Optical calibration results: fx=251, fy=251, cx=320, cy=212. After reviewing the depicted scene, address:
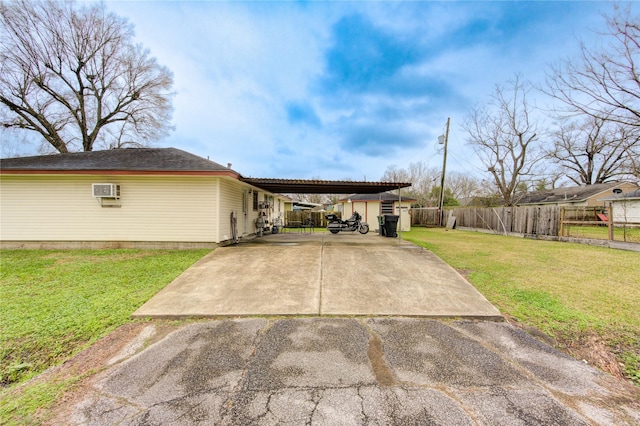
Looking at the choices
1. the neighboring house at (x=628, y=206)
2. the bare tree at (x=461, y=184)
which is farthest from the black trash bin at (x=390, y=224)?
the bare tree at (x=461, y=184)

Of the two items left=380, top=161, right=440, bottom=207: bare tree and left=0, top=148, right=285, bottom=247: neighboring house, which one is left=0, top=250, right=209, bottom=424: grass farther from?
left=380, top=161, right=440, bottom=207: bare tree

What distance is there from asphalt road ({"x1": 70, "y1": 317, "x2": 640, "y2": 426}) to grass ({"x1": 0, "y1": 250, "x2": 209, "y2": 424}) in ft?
1.85

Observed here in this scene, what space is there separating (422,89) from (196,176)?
557 inches

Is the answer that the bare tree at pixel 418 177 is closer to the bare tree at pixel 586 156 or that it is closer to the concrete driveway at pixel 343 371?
the bare tree at pixel 586 156

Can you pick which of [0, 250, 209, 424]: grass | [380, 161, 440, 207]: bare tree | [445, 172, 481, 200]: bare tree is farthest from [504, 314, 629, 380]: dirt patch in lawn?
[445, 172, 481, 200]: bare tree

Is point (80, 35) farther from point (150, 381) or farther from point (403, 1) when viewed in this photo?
point (150, 381)

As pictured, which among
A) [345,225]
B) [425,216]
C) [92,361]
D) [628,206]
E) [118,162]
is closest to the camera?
[92,361]

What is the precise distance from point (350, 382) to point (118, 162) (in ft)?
30.0

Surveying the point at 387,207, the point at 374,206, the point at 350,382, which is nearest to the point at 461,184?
the point at 387,207

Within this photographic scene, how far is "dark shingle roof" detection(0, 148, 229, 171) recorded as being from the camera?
7.18 metres

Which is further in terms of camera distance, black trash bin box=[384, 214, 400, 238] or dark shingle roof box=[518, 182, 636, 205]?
dark shingle roof box=[518, 182, 636, 205]

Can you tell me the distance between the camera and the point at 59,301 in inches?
150

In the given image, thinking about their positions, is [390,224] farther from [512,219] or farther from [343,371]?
[343,371]

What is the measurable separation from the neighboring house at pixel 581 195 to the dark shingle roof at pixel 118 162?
87.1ft
